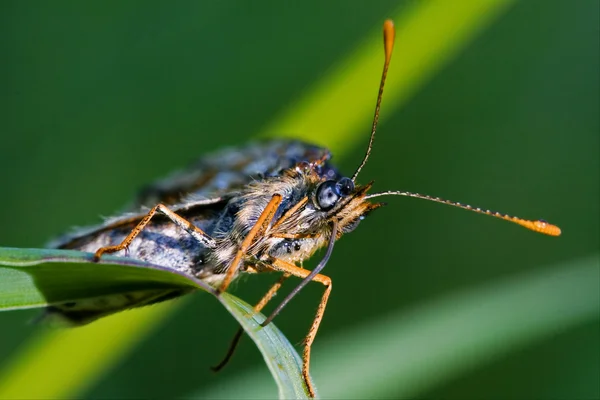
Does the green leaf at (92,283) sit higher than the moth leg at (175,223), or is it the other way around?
the moth leg at (175,223)

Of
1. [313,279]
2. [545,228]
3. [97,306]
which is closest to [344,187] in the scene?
[313,279]

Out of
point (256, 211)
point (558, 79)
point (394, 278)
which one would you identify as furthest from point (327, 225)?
point (558, 79)

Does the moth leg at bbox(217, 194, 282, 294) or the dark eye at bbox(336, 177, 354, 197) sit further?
the dark eye at bbox(336, 177, 354, 197)

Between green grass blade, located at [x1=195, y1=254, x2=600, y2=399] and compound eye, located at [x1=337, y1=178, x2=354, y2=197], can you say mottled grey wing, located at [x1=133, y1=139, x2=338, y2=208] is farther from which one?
green grass blade, located at [x1=195, y1=254, x2=600, y2=399]

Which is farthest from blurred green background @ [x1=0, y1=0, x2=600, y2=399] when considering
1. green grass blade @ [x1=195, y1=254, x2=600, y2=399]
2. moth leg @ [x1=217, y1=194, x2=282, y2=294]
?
moth leg @ [x1=217, y1=194, x2=282, y2=294]

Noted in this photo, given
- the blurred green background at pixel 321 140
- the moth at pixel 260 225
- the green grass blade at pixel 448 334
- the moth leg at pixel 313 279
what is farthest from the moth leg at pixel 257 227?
the blurred green background at pixel 321 140

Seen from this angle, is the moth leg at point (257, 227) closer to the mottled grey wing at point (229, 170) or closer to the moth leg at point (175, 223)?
the moth leg at point (175, 223)
